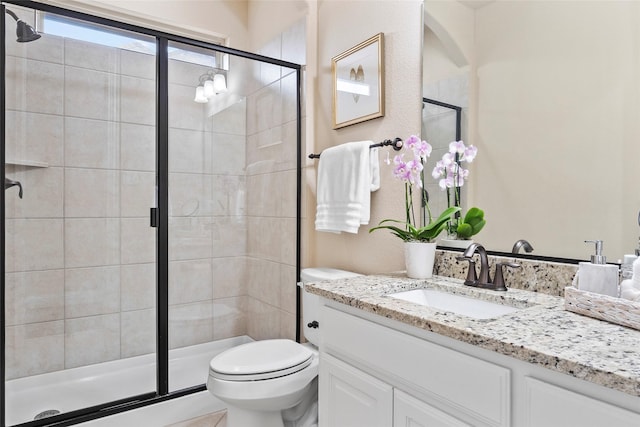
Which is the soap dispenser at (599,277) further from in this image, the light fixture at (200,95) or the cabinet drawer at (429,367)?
the light fixture at (200,95)

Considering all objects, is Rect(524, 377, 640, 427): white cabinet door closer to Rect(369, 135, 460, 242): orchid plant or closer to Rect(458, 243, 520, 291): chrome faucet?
Rect(458, 243, 520, 291): chrome faucet

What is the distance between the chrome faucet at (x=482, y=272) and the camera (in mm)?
1217

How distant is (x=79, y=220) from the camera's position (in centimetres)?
207

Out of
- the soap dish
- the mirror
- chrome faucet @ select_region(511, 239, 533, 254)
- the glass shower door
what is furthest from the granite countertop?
the glass shower door

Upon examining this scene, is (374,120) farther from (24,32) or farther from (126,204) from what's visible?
(24,32)

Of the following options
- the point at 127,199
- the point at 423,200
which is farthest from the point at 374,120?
the point at 127,199

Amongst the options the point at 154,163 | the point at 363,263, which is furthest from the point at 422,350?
the point at 154,163

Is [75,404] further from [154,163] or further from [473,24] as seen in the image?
[473,24]

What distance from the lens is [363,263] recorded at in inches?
73.9

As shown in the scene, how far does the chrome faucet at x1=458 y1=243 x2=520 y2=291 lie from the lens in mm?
1217

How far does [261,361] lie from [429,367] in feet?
2.95

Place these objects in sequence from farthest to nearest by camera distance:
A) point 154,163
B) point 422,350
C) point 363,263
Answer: point 154,163 < point 363,263 < point 422,350

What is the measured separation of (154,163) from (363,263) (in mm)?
1173

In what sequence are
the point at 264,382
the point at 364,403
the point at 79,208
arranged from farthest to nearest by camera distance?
the point at 79,208, the point at 264,382, the point at 364,403
